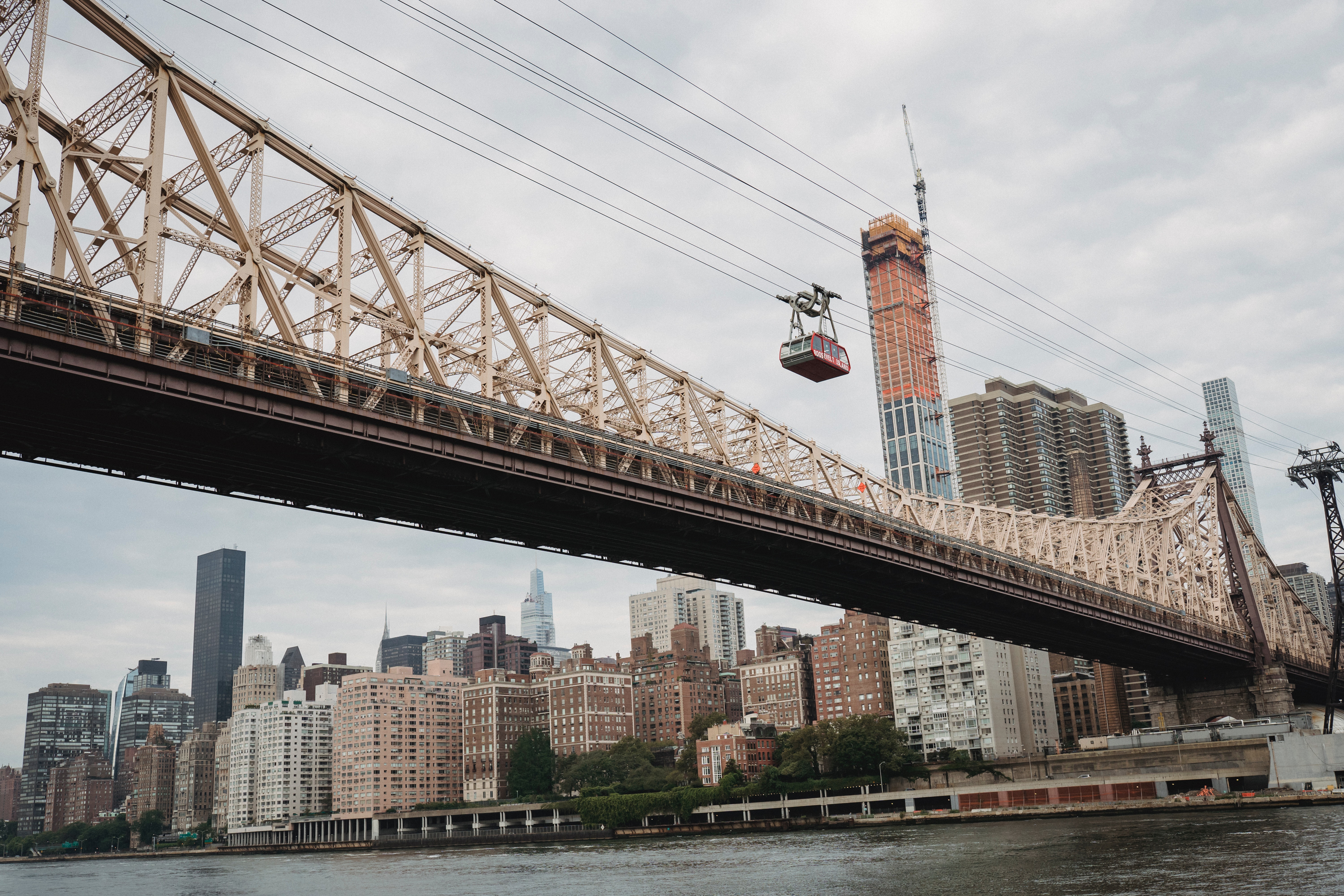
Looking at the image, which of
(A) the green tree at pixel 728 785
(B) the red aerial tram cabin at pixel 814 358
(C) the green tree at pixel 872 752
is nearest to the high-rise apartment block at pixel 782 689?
(A) the green tree at pixel 728 785

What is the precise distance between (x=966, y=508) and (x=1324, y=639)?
81.9 metres

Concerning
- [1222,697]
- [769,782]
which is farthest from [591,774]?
[1222,697]

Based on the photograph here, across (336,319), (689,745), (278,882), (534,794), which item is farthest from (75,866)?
(336,319)

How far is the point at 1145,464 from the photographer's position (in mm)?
119375

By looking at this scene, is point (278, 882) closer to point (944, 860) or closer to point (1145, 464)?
point (944, 860)

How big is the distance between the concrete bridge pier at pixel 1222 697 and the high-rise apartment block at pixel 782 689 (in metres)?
68.1

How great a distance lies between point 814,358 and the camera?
5119 cm

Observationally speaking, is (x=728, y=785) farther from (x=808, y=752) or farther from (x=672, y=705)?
(x=672, y=705)

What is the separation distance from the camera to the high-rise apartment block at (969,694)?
136 metres

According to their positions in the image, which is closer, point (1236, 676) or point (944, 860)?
point (944, 860)

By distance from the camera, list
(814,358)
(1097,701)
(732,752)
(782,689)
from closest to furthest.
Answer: (814,358), (732,752), (1097,701), (782,689)

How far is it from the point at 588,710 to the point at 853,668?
50.0 m

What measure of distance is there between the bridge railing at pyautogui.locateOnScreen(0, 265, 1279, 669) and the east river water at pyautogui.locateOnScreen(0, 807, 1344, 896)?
16.0 meters

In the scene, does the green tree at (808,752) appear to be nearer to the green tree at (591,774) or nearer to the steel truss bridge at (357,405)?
the green tree at (591,774)
